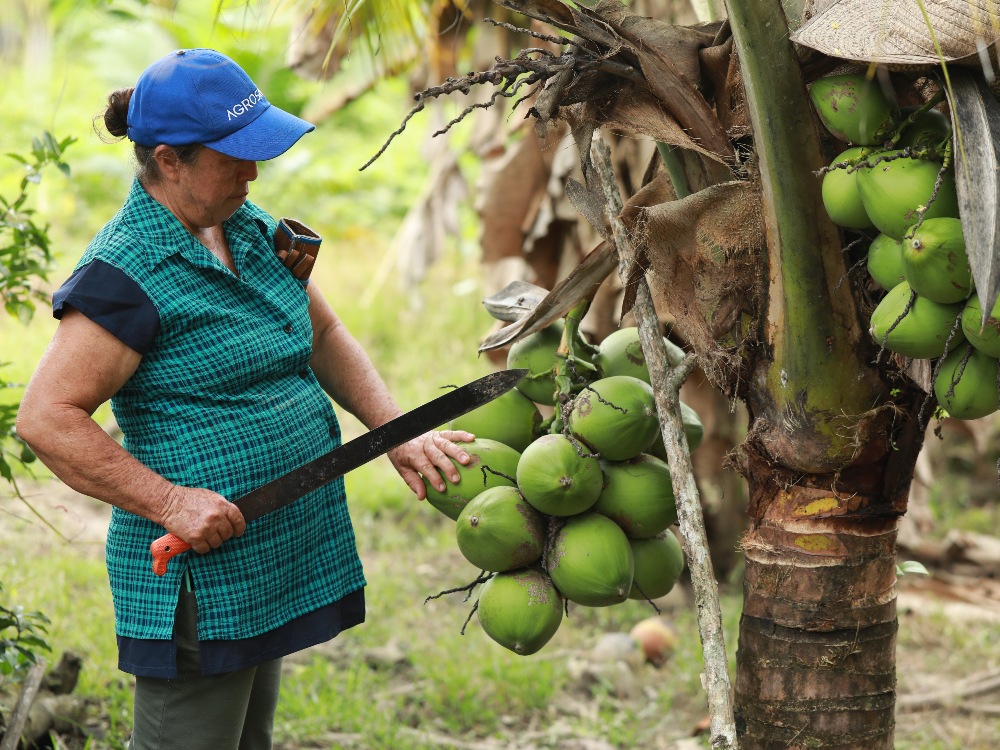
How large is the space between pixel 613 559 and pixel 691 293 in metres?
0.49

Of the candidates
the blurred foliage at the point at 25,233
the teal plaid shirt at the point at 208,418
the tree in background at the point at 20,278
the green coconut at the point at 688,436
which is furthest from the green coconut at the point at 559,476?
the blurred foliage at the point at 25,233

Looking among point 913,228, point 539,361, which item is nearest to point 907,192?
point 913,228

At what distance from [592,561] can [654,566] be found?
0.23m

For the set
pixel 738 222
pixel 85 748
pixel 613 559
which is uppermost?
pixel 738 222

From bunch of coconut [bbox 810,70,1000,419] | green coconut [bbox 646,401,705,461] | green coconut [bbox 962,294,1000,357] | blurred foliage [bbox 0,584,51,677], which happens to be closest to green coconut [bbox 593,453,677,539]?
green coconut [bbox 646,401,705,461]

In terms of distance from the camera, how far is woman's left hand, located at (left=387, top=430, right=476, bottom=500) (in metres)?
1.88

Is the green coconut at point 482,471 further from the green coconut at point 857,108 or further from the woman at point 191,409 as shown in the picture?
the green coconut at point 857,108

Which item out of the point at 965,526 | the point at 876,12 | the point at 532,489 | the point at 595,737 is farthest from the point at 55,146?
the point at 965,526

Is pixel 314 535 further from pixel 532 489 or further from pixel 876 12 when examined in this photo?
pixel 876 12

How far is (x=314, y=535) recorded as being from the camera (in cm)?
201

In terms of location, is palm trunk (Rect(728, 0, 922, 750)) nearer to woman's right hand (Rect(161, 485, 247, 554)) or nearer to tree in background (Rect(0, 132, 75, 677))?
woman's right hand (Rect(161, 485, 247, 554))

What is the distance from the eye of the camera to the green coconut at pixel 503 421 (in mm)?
1948

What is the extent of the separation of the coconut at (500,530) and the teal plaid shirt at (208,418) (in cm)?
40

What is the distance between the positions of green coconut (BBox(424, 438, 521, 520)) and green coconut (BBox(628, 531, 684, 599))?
0.27 metres
